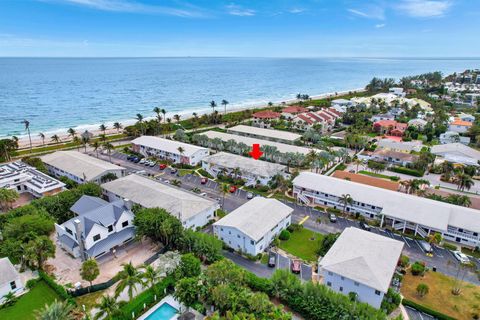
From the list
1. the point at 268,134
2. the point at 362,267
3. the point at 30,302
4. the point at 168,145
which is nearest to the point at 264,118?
the point at 268,134

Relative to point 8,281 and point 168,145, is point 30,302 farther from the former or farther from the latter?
point 168,145

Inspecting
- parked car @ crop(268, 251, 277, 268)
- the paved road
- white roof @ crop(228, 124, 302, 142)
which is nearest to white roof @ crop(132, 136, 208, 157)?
the paved road

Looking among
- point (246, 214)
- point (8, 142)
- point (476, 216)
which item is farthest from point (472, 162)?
point (8, 142)

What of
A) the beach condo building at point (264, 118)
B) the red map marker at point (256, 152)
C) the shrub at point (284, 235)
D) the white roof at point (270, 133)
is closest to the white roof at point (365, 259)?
the shrub at point (284, 235)

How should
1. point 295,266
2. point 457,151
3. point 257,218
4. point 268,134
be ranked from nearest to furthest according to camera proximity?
point 295,266
point 257,218
point 457,151
point 268,134

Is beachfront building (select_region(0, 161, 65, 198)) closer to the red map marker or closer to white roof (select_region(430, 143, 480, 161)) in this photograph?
the red map marker

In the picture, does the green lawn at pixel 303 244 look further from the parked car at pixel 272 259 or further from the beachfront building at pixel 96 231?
the beachfront building at pixel 96 231
